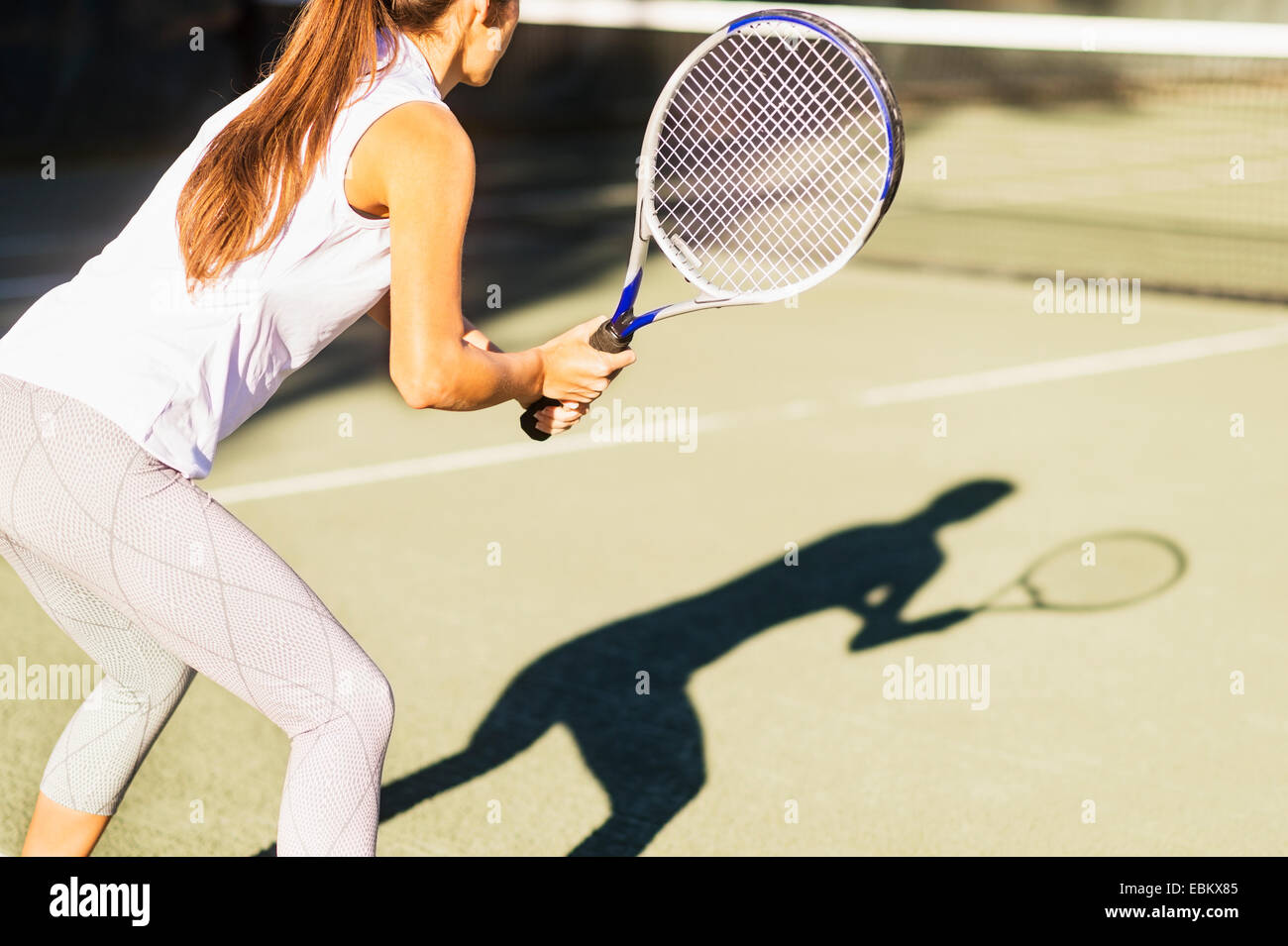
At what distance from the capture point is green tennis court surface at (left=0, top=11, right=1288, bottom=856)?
3.80 m

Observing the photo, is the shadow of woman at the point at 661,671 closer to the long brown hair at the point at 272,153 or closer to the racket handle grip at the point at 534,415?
the racket handle grip at the point at 534,415

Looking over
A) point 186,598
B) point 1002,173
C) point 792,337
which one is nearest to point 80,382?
point 186,598

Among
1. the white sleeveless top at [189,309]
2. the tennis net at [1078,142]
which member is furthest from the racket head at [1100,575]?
the tennis net at [1078,142]

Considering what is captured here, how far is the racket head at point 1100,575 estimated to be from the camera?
5148mm

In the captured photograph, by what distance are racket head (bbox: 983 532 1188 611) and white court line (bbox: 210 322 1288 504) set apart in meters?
2.02

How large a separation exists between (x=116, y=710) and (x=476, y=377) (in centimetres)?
102

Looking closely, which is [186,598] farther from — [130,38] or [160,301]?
[130,38]

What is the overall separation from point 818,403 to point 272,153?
217 inches

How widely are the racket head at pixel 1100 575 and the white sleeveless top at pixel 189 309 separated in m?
3.29

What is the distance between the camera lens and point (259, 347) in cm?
236

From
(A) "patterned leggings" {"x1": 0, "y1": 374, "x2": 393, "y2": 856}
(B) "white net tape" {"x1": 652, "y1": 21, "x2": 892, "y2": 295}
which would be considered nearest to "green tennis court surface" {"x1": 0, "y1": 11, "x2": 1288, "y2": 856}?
(B) "white net tape" {"x1": 652, "y1": 21, "x2": 892, "y2": 295}

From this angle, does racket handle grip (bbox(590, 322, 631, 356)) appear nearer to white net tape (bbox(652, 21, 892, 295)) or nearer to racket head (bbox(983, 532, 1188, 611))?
white net tape (bbox(652, 21, 892, 295))

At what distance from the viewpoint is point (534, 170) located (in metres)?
16.5

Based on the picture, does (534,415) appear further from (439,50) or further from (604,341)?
(439,50)
